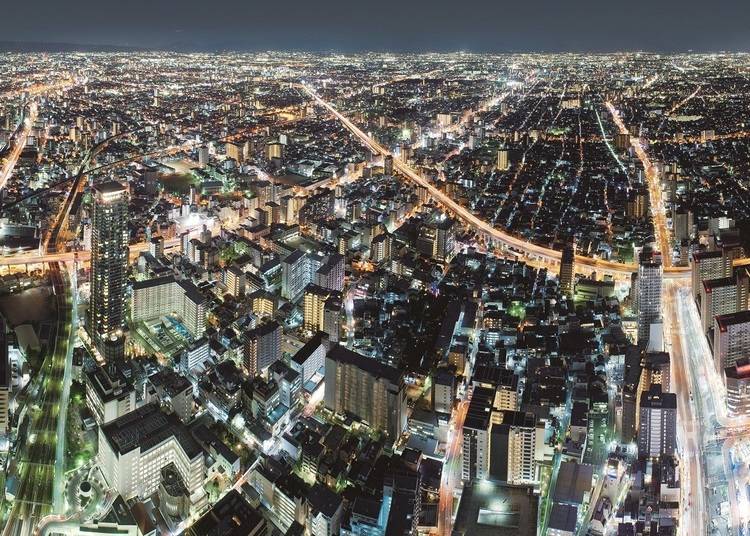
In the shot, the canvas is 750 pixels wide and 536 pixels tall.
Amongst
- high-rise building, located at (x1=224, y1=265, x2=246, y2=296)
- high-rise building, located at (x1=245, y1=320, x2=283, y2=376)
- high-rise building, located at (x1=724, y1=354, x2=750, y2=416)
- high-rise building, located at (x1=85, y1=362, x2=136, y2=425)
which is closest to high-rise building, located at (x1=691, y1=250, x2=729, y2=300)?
high-rise building, located at (x1=724, y1=354, x2=750, y2=416)

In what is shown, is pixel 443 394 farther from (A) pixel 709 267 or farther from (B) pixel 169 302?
(A) pixel 709 267

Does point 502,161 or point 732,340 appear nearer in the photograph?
point 732,340

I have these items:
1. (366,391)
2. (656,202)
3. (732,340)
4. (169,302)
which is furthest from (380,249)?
(656,202)

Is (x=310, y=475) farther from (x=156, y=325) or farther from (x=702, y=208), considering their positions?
(x=702, y=208)

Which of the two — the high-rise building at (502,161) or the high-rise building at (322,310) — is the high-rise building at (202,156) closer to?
the high-rise building at (502,161)

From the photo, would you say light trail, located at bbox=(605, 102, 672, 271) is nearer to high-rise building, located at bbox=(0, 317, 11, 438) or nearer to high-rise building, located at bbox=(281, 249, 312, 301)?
high-rise building, located at bbox=(281, 249, 312, 301)
